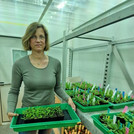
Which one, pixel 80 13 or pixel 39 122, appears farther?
pixel 80 13

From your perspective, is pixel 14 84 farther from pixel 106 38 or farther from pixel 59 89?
pixel 106 38

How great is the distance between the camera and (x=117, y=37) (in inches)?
52.9

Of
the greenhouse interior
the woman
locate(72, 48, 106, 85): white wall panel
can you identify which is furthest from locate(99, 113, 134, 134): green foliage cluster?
locate(72, 48, 106, 85): white wall panel

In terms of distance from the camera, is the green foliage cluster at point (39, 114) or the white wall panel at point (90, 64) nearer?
the green foliage cluster at point (39, 114)

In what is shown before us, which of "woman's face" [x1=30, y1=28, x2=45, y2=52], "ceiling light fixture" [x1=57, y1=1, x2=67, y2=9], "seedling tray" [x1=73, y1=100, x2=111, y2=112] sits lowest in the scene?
"seedling tray" [x1=73, y1=100, x2=111, y2=112]

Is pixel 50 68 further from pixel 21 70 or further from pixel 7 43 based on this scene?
pixel 7 43

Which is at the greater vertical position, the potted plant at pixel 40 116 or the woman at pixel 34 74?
the woman at pixel 34 74

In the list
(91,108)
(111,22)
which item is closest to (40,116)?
(91,108)

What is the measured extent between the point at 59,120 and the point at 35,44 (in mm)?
608

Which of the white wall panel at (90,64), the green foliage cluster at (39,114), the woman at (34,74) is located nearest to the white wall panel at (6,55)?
the white wall panel at (90,64)

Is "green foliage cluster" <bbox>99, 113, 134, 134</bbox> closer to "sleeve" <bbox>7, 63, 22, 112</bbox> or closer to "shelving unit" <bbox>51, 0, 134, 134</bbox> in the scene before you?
"shelving unit" <bbox>51, 0, 134, 134</bbox>

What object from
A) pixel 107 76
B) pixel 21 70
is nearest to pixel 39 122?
pixel 21 70

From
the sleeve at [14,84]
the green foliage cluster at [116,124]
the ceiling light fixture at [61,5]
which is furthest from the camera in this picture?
the ceiling light fixture at [61,5]

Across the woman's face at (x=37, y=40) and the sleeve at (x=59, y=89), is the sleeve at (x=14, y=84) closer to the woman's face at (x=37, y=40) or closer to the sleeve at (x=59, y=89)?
the woman's face at (x=37, y=40)
